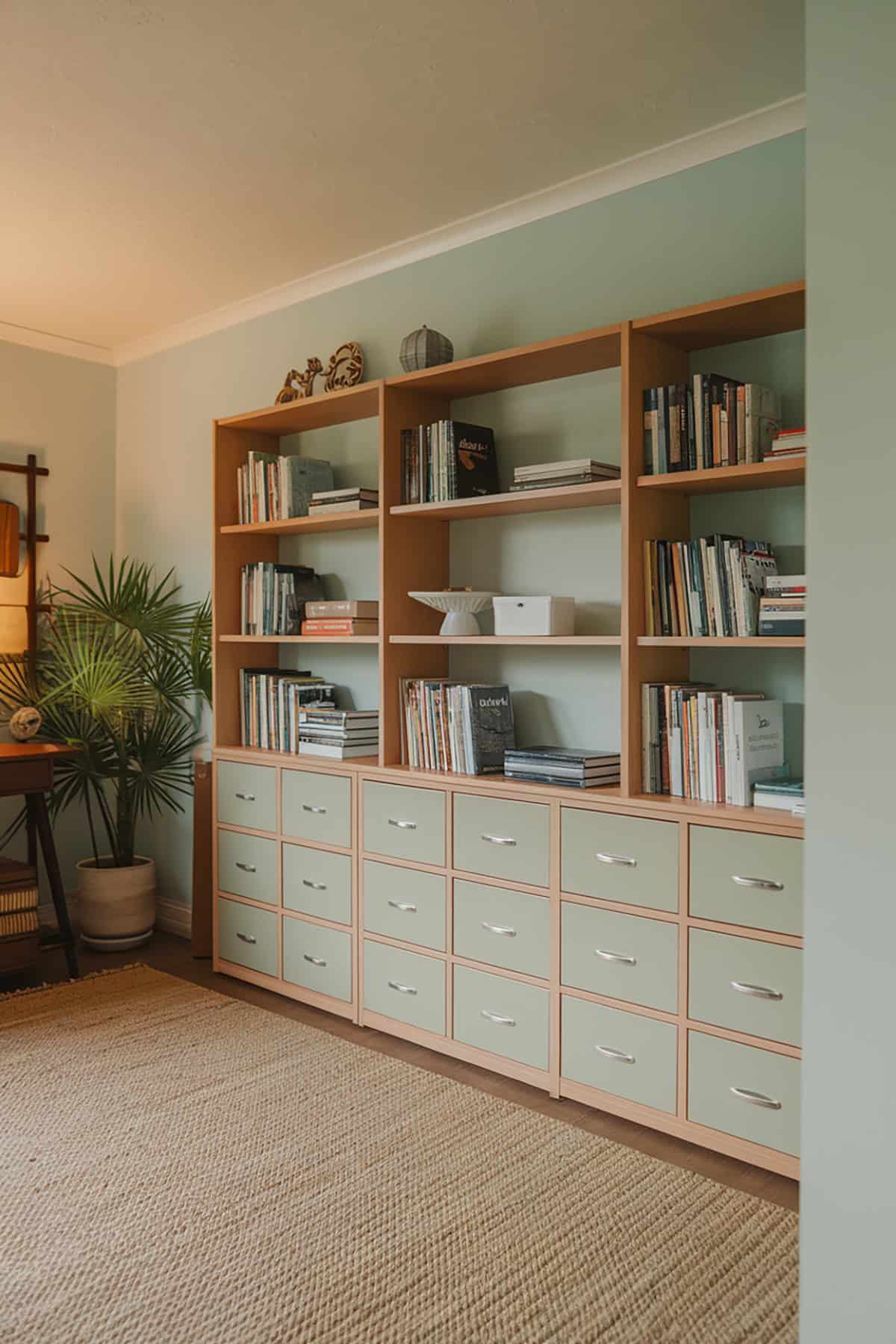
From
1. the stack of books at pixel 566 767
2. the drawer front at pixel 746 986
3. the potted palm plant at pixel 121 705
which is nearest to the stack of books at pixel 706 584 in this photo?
the stack of books at pixel 566 767

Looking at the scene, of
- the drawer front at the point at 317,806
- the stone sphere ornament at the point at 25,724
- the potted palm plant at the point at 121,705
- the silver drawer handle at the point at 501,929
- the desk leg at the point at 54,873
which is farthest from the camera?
the potted palm plant at the point at 121,705

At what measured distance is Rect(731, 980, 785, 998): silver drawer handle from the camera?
8.02 ft

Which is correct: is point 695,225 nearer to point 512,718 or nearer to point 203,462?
point 512,718

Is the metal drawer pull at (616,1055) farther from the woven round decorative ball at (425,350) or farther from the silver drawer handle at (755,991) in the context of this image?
the woven round decorative ball at (425,350)

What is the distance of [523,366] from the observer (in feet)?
10.2

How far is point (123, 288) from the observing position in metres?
4.14

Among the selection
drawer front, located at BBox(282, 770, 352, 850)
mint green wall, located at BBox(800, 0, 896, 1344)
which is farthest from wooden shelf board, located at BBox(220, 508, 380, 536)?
mint green wall, located at BBox(800, 0, 896, 1344)

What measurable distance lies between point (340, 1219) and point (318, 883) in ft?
4.58

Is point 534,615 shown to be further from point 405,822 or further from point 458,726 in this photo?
point 405,822

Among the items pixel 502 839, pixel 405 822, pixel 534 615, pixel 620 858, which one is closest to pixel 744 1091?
pixel 620 858

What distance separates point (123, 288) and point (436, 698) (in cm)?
221

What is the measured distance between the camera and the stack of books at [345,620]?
11.8ft

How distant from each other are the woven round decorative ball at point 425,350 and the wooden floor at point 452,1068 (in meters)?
2.16

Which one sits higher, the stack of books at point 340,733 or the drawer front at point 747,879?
the stack of books at point 340,733
